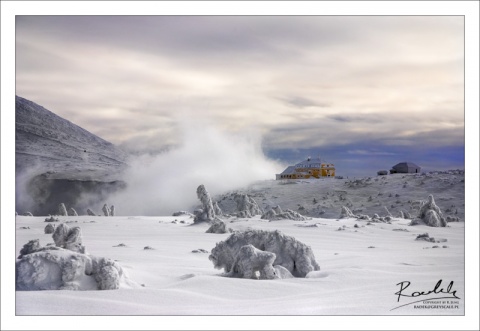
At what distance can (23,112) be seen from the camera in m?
7.43

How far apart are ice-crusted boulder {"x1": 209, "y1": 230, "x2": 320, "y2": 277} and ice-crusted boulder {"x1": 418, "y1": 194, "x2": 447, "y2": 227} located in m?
5.25

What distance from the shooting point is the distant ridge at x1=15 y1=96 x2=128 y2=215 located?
25.8ft

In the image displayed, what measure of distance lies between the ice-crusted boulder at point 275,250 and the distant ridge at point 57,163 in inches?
109

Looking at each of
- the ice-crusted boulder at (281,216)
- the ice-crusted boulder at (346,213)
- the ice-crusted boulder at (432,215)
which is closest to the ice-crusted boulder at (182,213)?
the ice-crusted boulder at (281,216)

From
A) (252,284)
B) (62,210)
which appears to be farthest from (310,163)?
(62,210)

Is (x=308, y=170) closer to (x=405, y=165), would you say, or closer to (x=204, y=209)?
(x=405, y=165)

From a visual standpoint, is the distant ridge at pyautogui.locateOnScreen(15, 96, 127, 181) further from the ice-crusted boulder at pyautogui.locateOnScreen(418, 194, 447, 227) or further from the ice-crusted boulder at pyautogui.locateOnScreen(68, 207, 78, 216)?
the ice-crusted boulder at pyautogui.locateOnScreen(418, 194, 447, 227)

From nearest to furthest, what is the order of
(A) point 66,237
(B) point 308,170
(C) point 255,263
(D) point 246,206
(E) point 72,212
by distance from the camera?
(C) point 255,263, (A) point 66,237, (B) point 308,170, (E) point 72,212, (D) point 246,206

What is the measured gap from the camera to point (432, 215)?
35.8 feet

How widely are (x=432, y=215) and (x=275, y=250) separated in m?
5.69

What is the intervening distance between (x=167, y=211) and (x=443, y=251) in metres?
4.84

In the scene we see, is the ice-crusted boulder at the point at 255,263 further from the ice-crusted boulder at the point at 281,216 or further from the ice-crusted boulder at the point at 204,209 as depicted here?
the ice-crusted boulder at the point at 281,216

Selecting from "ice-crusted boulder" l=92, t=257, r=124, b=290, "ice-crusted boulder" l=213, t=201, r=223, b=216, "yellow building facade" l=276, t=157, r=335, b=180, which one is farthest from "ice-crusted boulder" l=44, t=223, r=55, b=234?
"ice-crusted boulder" l=92, t=257, r=124, b=290

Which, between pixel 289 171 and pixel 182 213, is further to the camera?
pixel 182 213
